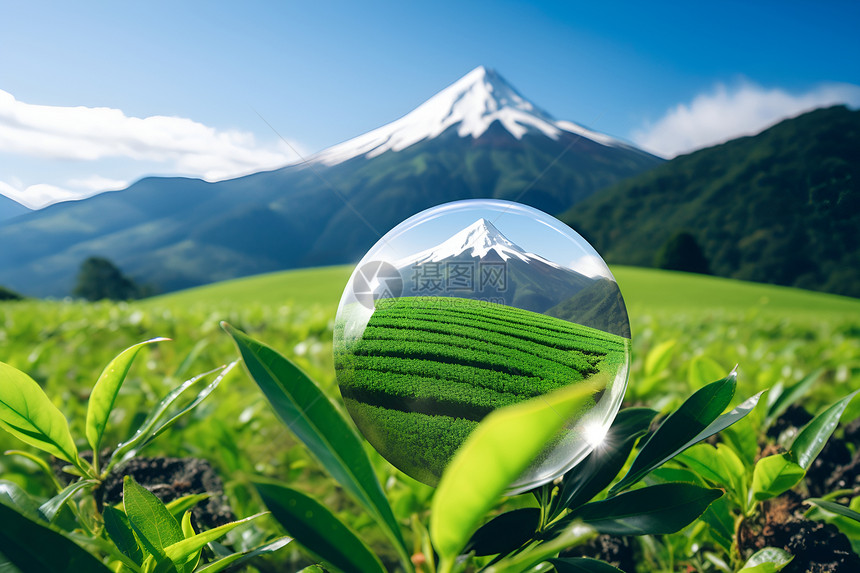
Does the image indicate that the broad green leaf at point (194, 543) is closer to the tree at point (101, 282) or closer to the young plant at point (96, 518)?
the young plant at point (96, 518)

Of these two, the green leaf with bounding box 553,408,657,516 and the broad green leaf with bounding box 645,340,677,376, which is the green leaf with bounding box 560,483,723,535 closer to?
the green leaf with bounding box 553,408,657,516

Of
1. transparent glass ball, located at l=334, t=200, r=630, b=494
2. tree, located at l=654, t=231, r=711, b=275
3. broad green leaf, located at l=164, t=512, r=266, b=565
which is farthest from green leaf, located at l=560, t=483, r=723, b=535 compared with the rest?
tree, located at l=654, t=231, r=711, b=275

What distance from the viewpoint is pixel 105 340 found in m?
2.48

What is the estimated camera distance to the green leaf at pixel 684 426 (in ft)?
1.63

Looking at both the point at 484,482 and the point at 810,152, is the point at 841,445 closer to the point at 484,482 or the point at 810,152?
the point at 810,152

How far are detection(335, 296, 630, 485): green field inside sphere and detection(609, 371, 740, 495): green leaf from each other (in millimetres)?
81

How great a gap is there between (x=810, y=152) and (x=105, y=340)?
2.87 metres

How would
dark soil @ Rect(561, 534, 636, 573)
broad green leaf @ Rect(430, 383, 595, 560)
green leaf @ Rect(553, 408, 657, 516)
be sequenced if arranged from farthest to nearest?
dark soil @ Rect(561, 534, 636, 573)
green leaf @ Rect(553, 408, 657, 516)
broad green leaf @ Rect(430, 383, 595, 560)

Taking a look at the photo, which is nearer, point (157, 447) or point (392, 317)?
point (392, 317)

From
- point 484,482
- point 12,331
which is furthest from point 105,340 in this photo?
point 484,482

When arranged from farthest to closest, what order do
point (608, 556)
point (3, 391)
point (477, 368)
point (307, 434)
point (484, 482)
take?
point (608, 556)
point (477, 368)
point (3, 391)
point (307, 434)
point (484, 482)

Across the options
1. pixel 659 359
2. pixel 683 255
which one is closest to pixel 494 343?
pixel 659 359

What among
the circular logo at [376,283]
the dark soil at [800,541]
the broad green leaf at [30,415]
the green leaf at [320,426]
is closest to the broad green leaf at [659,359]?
the dark soil at [800,541]

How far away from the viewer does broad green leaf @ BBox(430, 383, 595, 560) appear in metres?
0.21
